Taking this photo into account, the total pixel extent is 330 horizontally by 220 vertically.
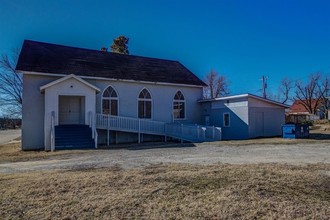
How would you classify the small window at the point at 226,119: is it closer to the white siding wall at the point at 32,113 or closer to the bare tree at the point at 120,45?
the white siding wall at the point at 32,113

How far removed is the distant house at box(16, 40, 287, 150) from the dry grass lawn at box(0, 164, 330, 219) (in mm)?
10084

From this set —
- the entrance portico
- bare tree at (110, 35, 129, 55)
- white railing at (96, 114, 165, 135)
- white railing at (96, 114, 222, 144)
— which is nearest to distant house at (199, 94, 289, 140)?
white railing at (96, 114, 222, 144)

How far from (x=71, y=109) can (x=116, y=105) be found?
10.4ft

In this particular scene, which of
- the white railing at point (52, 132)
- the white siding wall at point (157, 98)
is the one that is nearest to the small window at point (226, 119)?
the white siding wall at point (157, 98)

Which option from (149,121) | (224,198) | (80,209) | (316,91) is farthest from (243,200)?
(316,91)

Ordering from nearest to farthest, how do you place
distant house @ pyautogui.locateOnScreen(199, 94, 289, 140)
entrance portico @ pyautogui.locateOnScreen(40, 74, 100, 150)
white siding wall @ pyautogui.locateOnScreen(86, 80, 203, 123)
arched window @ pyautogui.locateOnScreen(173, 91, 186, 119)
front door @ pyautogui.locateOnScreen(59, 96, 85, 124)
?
entrance portico @ pyautogui.locateOnScreen(40, 74, 100, 150) → front door @ pyautogui.locateOnScreen(59, 96, 85, 124) → white siding wall @ pyautogui.locateOnScreen(86, 80, 203, 123) → distant house @ pyautogui.locateOnScreen(199, 94, 289, 140) → arched window @ pyautogui.locateOnScreen(173, 91, 186, 119)

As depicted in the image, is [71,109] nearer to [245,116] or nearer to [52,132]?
[52,132]

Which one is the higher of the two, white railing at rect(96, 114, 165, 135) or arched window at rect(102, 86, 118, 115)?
arched window at rect(102, 86, 118, 115)

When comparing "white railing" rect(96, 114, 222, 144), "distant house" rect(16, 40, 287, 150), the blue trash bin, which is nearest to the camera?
"distant house" rect(16, 40, 287, 150)

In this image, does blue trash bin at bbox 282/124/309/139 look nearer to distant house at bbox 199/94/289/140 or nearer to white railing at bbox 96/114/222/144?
distant house at bbox 199/94/289/140

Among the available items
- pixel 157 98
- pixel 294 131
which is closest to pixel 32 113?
pixel 157 98

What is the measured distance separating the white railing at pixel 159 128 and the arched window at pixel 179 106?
7.97ft

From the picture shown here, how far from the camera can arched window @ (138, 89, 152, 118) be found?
850 inches

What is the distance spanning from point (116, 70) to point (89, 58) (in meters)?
2.49
